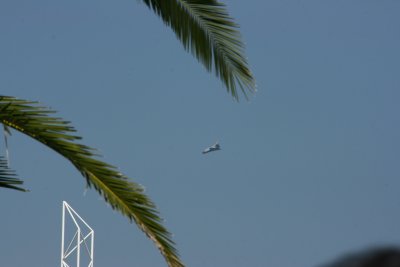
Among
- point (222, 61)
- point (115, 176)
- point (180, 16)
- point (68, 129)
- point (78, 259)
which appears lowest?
point (78, 259)

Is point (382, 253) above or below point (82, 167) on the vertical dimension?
below

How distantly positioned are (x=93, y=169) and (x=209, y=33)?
4.29ft

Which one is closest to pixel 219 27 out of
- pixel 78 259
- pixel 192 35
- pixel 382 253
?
pixel 192 35

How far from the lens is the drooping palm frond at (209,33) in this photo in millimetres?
4906

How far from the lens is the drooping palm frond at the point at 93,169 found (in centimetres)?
427

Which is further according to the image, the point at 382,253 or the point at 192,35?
the point at 192,35

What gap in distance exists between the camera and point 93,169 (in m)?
4.32

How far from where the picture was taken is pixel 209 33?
195 inches

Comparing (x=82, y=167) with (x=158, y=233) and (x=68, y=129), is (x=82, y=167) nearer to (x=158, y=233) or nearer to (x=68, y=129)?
(x=68, y=129)

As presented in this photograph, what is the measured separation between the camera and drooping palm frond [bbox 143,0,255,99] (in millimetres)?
4906

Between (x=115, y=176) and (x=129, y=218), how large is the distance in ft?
0.92

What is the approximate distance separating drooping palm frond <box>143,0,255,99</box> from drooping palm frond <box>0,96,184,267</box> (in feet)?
3.33

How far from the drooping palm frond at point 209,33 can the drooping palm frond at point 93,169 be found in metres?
1.02

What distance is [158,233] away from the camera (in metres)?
4.36
